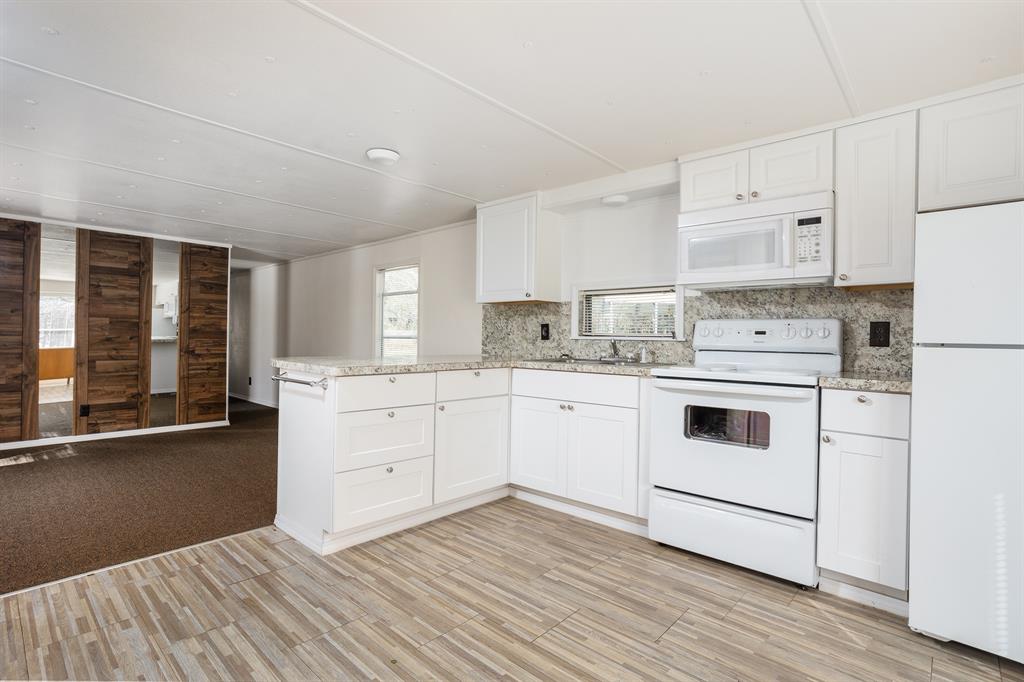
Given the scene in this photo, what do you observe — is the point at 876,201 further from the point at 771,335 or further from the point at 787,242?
the point at 771,335

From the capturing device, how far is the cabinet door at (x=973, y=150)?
7.10 ft

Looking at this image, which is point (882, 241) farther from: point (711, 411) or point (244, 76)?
point (244, 76)

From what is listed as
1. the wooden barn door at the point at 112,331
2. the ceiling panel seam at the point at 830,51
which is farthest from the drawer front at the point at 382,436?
the wooden barn door at the point at 112,331

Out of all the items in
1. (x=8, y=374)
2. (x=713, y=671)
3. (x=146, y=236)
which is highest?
(x=146, y=236)

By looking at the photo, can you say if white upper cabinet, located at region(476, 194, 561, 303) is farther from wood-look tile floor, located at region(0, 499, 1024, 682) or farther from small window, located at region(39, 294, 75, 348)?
small window, located at region(39, 294, 75, 348)

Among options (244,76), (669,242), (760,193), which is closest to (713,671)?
(760,193)

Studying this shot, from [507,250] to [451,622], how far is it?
276 centimetres

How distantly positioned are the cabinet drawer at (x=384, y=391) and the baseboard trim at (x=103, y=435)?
459 centimetres

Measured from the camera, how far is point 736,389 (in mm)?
2535

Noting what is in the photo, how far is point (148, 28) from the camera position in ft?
6.29

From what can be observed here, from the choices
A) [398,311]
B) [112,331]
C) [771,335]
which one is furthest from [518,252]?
[112,331]

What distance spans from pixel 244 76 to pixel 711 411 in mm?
2730

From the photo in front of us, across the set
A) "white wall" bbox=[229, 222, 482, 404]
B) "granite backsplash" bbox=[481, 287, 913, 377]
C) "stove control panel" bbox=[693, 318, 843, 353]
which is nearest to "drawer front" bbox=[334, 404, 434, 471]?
"granite backsplash" bbox=[481, 287, 913, 377]

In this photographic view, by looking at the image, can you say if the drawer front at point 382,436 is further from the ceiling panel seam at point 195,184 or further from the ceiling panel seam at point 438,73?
the ceiling panel seam at point 195,184
